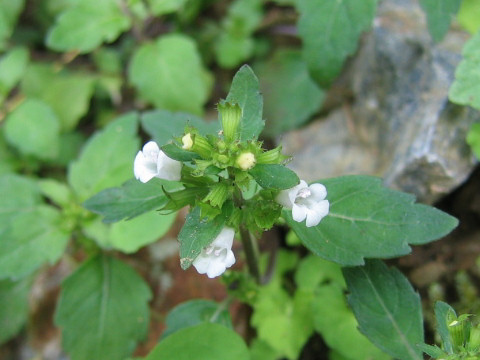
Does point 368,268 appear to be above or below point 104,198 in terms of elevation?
below

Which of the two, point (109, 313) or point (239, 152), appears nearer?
point (239, 152)

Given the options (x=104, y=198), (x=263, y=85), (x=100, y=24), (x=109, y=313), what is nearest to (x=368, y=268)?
(x=104, y=198)

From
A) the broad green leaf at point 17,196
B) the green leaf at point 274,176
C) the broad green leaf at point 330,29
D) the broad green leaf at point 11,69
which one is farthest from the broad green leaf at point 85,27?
the green leaf at point 274,176

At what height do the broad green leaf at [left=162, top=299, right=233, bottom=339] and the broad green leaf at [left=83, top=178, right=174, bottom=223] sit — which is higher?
the broad green leaf at [left=83, top=178, right=174, bottom=223]

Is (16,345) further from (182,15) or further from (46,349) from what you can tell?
(182,15)

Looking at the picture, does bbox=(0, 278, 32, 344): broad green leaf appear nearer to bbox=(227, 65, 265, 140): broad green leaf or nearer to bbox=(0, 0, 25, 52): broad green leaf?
bbox=(0, 0, 25, 52): broad green leaf

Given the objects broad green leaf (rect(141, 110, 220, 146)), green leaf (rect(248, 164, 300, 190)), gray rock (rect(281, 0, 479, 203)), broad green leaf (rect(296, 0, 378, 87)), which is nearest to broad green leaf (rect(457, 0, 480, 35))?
gray rock (rect(281, 0, 479, 203))

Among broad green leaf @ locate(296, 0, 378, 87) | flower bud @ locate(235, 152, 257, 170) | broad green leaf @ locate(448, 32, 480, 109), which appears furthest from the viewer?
broad green leaf @ locate(296, 0, 378, 87)

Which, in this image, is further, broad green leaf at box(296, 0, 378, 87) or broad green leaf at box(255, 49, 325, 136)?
broad green leaf at box(255, 49, 325, 136)
